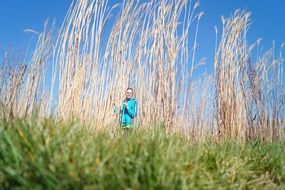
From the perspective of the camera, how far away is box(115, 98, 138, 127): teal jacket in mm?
5845

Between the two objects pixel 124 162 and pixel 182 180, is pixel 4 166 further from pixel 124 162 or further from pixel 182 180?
pixel 182 180

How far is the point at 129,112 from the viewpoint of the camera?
620 centimetres

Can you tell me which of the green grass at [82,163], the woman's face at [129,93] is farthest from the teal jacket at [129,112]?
the green grass at [82,163]

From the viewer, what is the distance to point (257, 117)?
679 centimetres

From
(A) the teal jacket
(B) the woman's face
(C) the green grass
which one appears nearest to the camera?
(C) the green grass

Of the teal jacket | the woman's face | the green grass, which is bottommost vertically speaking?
the green grass

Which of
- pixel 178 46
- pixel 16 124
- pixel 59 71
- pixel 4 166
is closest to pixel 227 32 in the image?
pixel 178 46

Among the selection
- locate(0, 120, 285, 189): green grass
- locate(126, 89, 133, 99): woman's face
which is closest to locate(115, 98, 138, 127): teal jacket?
locate(126, 89, 133, 99): woman's face

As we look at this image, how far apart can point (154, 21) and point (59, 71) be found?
164cm

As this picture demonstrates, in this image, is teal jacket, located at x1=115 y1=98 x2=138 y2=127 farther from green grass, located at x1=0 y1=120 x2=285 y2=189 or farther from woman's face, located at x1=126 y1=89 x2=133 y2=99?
green grass, located at x1=0 y1=120 x2=285 y2=189

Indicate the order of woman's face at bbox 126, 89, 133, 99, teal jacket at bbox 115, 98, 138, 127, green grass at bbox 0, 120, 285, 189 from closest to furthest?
1. green grass at bbox 0, 120, 285, 189
2. woman's face at bbox 126, 89, 133, 99
3. teal jacket at bbox 115, 98, 138, 127

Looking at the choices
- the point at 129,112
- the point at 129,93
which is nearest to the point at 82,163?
the point at 129,93

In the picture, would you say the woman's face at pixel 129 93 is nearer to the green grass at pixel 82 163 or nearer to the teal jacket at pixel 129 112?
the teal jacket at pixel 129 112

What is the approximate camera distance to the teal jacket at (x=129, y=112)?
5.85m
